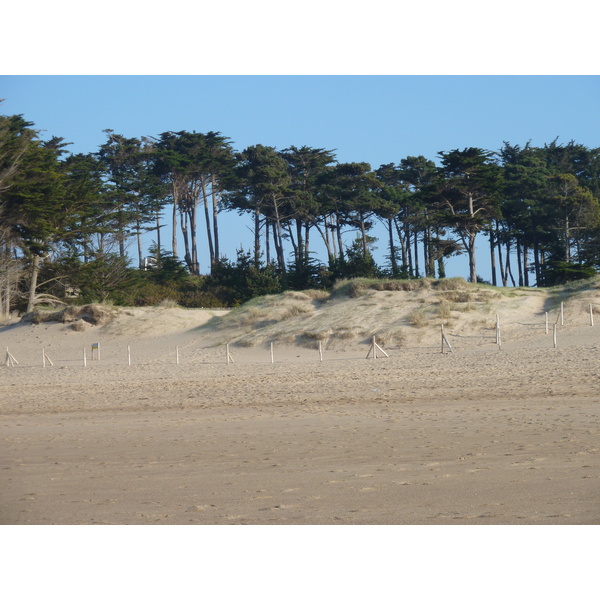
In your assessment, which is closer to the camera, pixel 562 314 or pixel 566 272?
pixel 562 314

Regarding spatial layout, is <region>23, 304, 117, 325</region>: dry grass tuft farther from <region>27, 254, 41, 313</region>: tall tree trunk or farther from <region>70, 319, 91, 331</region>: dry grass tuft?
<region>27, 254, 41, 313</region>: tall tree trunk

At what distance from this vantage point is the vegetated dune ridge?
6770 mm

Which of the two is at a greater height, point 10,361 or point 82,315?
point 82,315

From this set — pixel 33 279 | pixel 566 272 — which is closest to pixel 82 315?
pixel 33 279

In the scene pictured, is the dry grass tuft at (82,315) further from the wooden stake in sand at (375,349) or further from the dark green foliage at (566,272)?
the dark green foliage at (566,272)

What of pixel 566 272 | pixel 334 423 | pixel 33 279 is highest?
pixel 33 279

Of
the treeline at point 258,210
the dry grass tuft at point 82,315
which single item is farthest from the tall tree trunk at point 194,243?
the dry grass tuft at point 82,315

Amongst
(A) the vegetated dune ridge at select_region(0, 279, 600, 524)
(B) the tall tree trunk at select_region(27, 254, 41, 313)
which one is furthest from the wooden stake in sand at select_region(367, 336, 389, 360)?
(B) the tall tree trunk at select_region(27, 254, 41, 313)

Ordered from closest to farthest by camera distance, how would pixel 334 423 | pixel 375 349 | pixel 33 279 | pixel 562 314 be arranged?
pixel 334 423
pixel 375 349
pixel 562 314
pixel 33 279

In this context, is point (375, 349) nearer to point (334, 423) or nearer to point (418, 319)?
point (418, 319)

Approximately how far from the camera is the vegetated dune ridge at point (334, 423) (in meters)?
6.77

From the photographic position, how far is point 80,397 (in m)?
15.5

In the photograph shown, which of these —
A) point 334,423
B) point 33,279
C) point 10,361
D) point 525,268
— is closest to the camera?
point 334,423

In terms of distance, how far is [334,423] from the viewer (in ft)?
36.1
